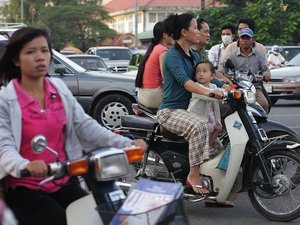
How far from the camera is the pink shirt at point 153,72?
23.7 ft

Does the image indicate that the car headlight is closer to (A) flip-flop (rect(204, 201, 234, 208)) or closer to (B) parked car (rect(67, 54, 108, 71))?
(B) parked car (rect(67, 54, 108, 71))

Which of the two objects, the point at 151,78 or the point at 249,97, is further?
the point at 151,78

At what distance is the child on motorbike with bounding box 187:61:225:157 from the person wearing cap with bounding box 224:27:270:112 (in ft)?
7.22

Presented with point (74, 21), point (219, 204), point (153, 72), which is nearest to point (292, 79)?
point (153, 72)

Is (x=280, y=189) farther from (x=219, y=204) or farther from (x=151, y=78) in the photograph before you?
(x=151, y=78)

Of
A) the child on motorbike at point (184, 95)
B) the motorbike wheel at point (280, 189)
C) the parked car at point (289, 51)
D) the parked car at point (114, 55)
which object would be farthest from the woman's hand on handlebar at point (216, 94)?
the parked car at point (114, 55)

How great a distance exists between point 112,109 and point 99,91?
0.43 meters

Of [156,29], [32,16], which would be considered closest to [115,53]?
[156,29]

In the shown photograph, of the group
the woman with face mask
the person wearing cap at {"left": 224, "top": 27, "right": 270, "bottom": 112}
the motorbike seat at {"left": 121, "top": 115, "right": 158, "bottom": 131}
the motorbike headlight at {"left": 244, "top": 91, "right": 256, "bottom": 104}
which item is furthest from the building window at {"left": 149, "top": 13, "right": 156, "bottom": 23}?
the motorbike headlight at {"left": 244, "top": 91, "right": 256, "bottom": 104}

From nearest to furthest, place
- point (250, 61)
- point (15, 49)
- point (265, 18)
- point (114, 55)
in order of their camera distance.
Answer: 1. point (15, 49)
2. point (250, 61)
3. point (265, 18)
4. point (114, 55)

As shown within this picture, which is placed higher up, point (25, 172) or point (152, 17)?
point (25, 172)

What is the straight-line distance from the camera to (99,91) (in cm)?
1312

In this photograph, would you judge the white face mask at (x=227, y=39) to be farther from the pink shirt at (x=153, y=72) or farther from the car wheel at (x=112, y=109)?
the car wheel at (x=112, y=109)

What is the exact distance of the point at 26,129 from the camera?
11.3 ft
